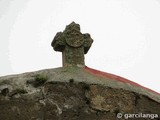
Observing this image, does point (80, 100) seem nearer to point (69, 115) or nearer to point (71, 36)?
point (69, 115)

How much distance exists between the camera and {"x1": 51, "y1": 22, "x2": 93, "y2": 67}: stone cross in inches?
277

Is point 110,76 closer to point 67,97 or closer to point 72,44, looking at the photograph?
point 72,44

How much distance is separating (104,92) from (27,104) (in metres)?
1.07

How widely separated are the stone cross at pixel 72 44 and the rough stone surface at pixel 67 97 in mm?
161

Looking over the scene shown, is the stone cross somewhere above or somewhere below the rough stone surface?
above

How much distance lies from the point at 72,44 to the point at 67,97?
0.92 metres

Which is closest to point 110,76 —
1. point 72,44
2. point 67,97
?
point 72,44

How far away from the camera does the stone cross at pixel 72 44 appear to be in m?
7.05

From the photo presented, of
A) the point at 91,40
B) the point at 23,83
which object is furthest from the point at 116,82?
the point at 23,83

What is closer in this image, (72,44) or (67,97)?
(67,97)

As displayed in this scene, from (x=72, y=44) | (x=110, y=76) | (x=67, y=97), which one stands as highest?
(x=72, y=44)

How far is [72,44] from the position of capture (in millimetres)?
7098

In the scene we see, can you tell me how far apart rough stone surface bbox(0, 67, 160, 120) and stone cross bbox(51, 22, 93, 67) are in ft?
0.53

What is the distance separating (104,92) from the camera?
6691mm
